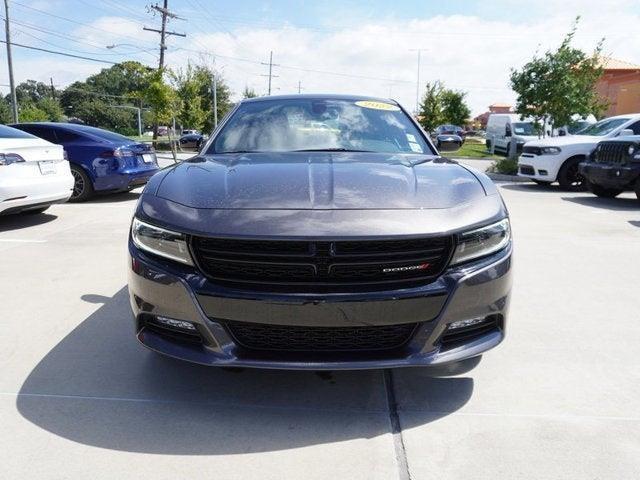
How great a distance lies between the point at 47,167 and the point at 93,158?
2.07m

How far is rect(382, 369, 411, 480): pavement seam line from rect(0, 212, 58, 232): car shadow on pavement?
5918mm

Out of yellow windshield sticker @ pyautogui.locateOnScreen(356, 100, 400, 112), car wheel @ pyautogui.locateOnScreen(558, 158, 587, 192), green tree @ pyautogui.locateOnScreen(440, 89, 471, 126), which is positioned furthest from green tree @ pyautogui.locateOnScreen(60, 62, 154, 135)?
yellow windshield sticker @ pyautogui.locateOnScreen(356, 100, 400, 112)

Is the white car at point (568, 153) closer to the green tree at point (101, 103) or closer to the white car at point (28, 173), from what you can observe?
the white car at point (28, 173)

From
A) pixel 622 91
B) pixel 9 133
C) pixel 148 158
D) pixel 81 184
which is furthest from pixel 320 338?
pixel 622 91

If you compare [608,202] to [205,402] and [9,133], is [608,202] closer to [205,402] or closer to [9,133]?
[205,402]

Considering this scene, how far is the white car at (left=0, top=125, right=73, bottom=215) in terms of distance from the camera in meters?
6.55

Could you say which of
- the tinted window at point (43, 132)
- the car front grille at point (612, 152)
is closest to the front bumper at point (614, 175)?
the car front grille at point (612, 152)

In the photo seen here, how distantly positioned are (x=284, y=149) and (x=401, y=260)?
1.51 meters

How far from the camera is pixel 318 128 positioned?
3.82 m

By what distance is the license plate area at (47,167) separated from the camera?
705 cm

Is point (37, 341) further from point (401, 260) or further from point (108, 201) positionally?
point (108, 201)

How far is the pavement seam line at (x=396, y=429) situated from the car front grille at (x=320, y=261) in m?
0.67

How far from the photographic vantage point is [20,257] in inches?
216

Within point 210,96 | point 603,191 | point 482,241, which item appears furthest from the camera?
point 210,96
